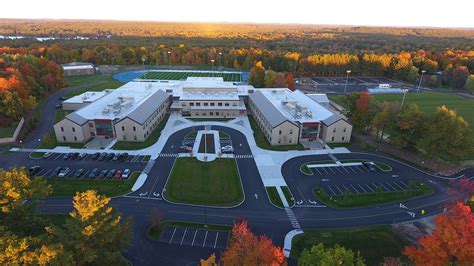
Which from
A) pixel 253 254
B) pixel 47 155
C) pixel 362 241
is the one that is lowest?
pixel 362 241

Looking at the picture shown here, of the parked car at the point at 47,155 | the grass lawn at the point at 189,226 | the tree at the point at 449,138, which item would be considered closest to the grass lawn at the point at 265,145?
the tree at the point at 449,138

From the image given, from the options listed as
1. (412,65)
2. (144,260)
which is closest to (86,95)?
Answer: (144,260)

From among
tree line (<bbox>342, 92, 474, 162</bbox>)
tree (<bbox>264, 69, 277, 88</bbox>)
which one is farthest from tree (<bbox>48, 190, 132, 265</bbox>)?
tree (<bbox>264, 69, 277, 88</bbox>)

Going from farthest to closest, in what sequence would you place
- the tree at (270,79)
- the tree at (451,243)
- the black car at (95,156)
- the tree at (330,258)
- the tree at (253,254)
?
1. the tree at (270,79)
2. the black car at (95,156)
3. the tree at (451,243)
4. the tree at (253,254)
5. the tree at (330,258)

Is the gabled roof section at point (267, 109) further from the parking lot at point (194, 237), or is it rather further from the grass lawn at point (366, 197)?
the parking lot at point (194, 237)

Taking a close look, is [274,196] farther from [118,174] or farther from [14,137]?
[14,137]

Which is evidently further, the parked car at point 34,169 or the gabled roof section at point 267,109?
the gabled roof section at point 267,109

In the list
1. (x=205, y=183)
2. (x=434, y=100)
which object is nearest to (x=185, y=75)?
(x=205, y=183)
